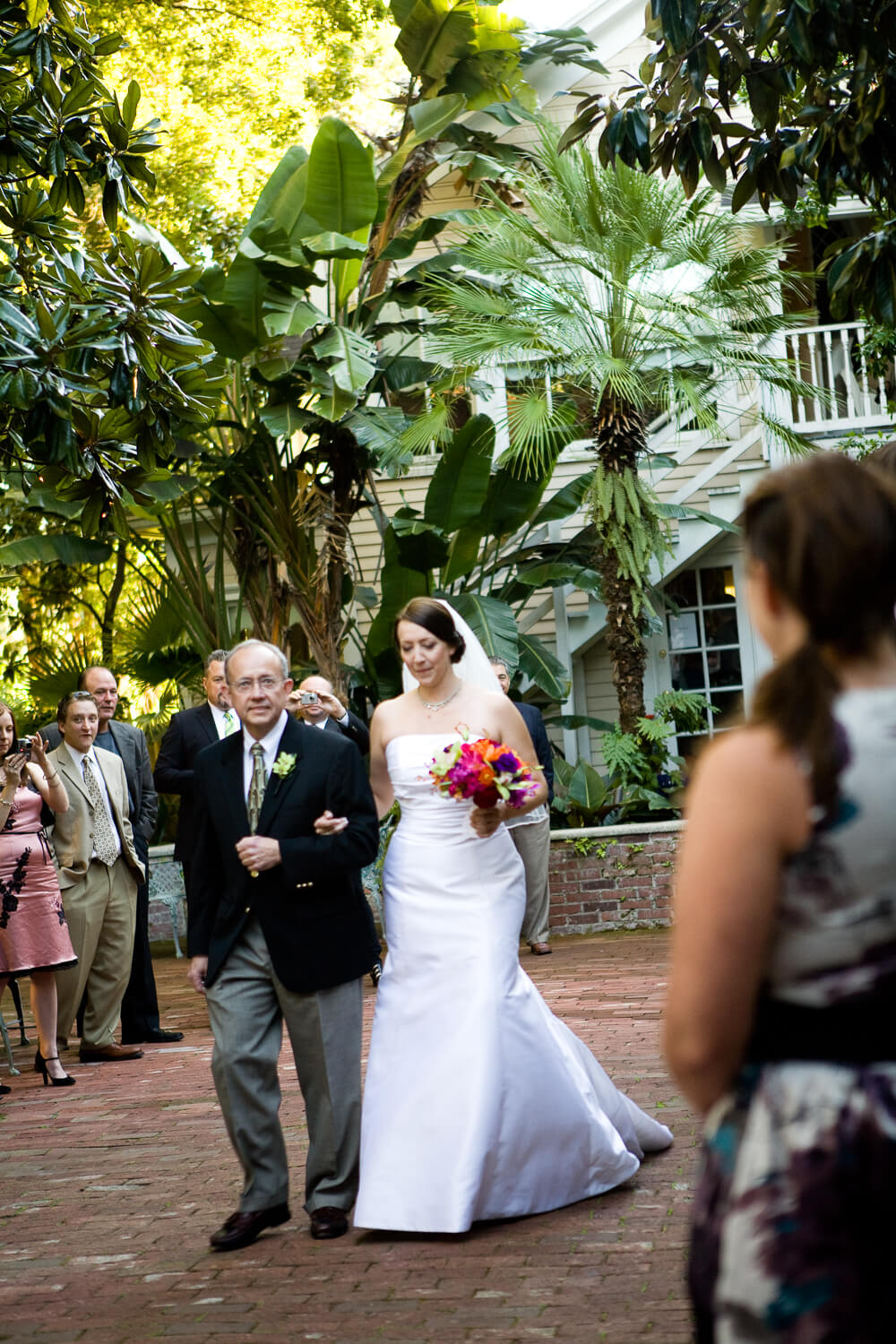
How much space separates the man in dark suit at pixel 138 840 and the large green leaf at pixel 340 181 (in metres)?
6.55

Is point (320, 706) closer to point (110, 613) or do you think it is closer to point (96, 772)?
point (96, 772)

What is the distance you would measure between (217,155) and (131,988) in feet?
40.6

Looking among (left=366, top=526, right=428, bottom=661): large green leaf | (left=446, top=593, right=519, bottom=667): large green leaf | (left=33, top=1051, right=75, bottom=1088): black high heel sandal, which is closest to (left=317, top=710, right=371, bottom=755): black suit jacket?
(left=33, top=1051, right=75, bottom=1088): black high heel sandal

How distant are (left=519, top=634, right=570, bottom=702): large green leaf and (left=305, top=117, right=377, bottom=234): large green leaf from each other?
15.5 ft

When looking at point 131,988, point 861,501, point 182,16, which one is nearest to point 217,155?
point 182,16

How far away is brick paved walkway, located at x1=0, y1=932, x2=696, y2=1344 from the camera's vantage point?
15.3 ft

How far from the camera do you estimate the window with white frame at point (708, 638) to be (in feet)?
62.2

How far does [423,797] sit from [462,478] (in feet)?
31.0

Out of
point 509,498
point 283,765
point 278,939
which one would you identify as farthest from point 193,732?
point 509,498

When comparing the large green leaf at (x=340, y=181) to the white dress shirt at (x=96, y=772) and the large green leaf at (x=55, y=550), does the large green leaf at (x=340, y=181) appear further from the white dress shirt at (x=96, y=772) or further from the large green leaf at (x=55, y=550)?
the white dress shirt at (x=96, y=772)

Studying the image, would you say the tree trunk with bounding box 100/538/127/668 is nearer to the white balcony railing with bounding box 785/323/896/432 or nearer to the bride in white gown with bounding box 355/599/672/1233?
the white balcony railing with bounding box 785/323/896/432

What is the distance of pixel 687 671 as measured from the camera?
19.1 meters

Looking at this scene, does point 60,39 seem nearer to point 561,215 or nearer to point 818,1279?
point 818,1279

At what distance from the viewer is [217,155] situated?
63.0 ft
